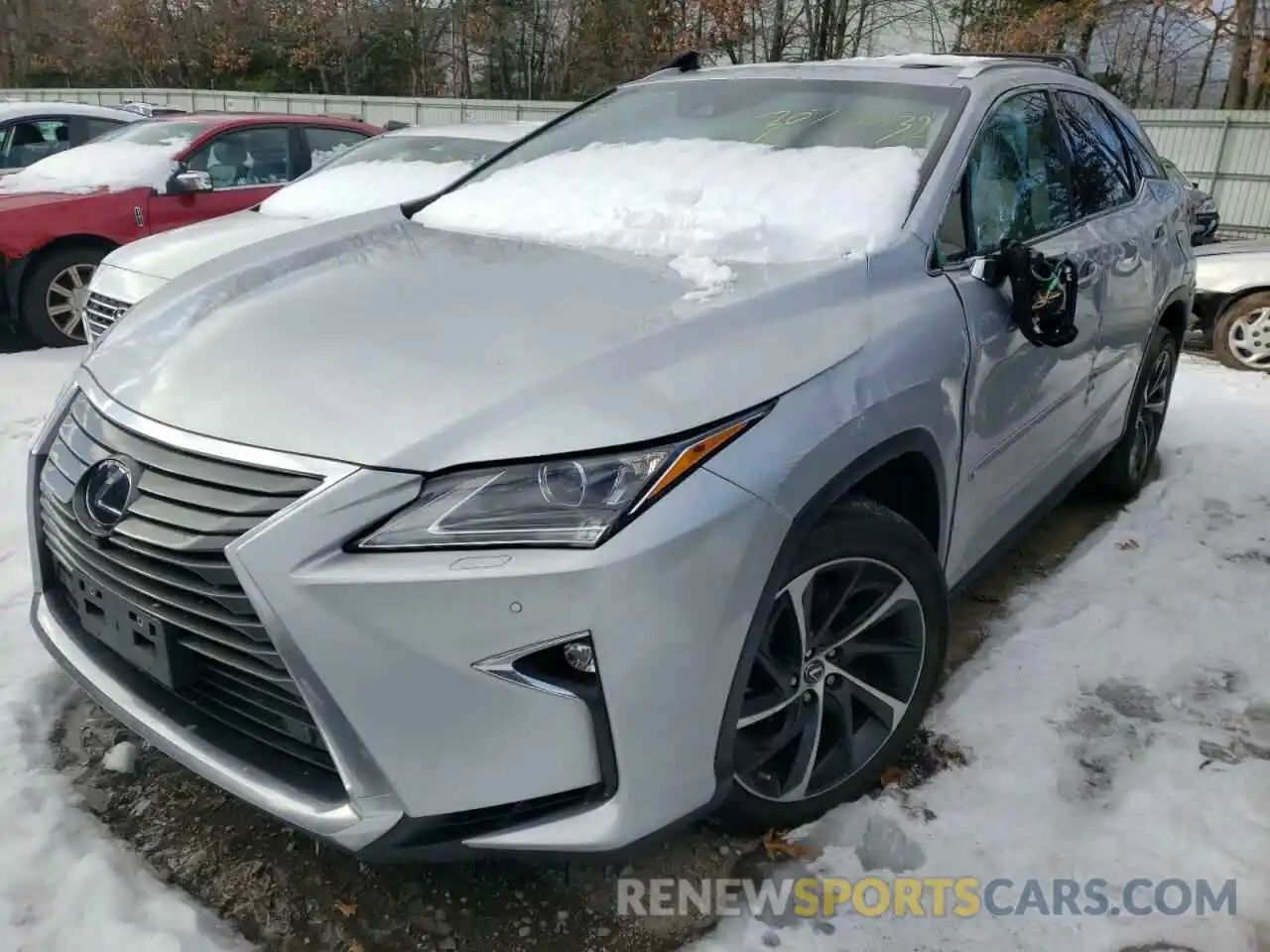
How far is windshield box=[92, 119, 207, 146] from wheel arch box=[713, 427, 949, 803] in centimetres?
641

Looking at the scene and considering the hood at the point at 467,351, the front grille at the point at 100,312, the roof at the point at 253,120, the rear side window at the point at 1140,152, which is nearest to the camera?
the hood at the point at 467,351

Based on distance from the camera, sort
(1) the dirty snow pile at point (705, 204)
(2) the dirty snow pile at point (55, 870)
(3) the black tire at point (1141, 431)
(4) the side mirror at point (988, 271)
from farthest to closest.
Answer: (3) the black tire at point (1141, 431)
(4) the side mirror at point (988, 271)
(1) the dirty snow pile at point (705, 204)
(2) the dirty snow pile at point (55, 870)

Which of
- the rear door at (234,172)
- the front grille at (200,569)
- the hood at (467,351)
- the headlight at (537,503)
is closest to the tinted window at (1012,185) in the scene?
the hood at (467,351)

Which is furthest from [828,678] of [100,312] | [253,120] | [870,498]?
[253,120]

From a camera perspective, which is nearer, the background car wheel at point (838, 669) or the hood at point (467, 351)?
the hood at point (467, 351)

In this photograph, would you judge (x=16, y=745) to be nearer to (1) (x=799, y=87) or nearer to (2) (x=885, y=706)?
(2) (x=885, y=706)

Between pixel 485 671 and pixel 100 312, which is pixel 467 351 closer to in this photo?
pixel 485 671

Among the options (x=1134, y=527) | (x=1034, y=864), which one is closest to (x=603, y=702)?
(x=1034, y=864)

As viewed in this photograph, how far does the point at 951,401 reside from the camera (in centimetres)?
239

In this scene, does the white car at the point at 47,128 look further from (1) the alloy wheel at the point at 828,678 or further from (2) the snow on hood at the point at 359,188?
(1) the alloy wheel at the point at 828,678

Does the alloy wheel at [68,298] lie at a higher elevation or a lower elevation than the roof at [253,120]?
lower

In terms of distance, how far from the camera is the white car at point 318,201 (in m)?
4.96

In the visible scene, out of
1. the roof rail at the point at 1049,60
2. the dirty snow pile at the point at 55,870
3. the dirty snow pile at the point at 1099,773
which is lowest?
the dirty snow pile at the point at 1099,773

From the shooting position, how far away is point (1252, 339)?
696cm
